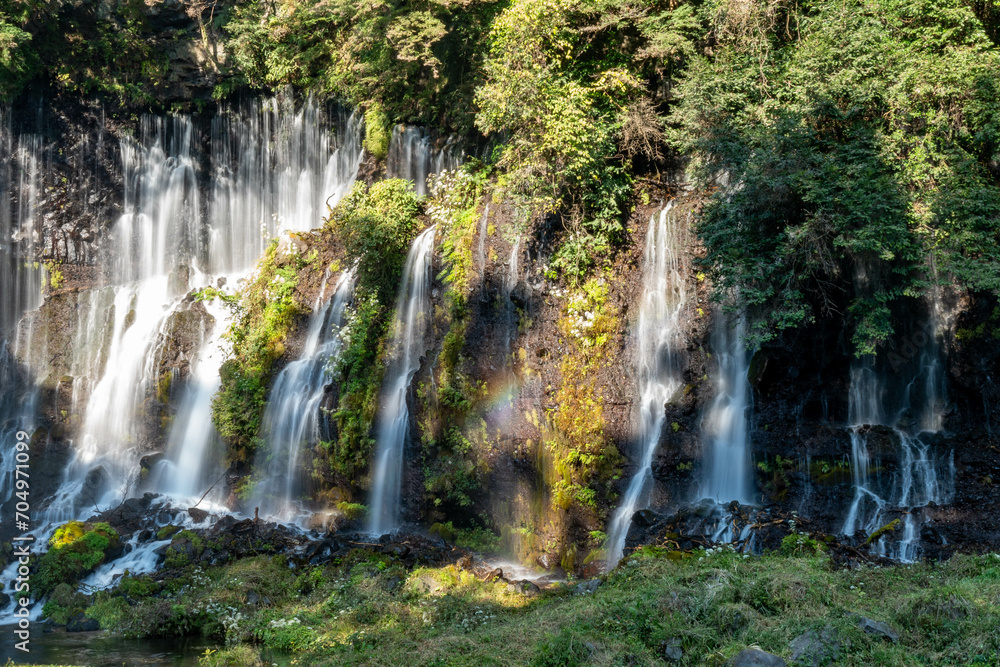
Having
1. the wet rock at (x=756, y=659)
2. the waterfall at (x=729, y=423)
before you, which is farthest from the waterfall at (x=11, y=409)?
the wet rock at (x=756, y=659)

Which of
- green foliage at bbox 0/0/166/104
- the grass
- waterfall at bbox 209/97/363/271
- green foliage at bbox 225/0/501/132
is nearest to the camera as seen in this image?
the grass

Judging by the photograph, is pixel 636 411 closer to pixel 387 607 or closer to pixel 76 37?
pixel 387 607

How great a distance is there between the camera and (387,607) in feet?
30.5

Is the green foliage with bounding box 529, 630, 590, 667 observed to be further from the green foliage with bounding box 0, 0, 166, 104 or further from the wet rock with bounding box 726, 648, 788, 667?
the green foliage with bounding box 0, 0, 166, 104

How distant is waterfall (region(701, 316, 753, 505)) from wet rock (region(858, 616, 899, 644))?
4455 mm

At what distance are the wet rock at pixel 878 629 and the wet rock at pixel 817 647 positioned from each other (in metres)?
0.28

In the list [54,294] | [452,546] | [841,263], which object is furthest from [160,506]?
[841,263]

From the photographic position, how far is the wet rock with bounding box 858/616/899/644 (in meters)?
6.12

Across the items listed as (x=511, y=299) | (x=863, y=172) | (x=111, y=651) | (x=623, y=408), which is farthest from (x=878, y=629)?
(x=111, y=651)

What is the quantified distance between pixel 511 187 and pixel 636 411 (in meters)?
4.48

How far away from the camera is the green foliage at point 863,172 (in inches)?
388

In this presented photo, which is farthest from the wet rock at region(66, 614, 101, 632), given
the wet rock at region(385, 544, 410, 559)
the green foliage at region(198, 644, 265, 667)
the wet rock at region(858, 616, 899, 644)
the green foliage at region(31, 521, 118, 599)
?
the wet rock at region(858, 616, 899, 644)

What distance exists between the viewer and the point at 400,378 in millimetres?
14477

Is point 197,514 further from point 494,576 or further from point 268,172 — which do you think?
point 268,172
